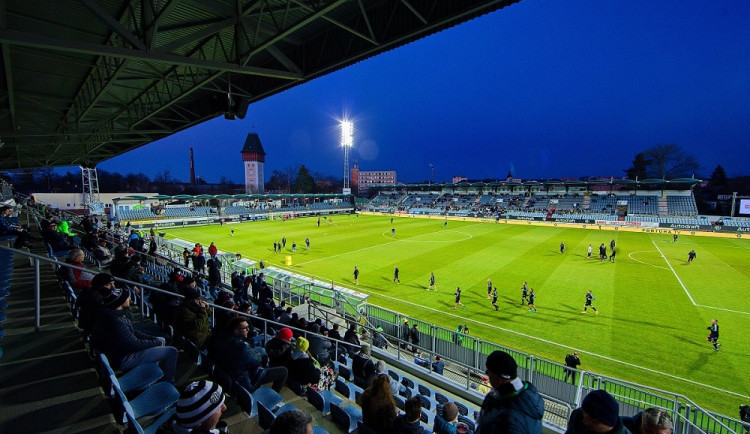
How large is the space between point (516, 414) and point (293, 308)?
1176 centimetres

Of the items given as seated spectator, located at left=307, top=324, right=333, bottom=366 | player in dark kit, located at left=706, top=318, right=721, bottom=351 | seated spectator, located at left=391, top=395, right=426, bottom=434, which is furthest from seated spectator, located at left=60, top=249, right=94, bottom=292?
player in dark kit, located at left=706, top=318, right=721, bottom=351

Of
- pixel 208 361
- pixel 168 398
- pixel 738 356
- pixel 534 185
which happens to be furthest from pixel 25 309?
pixel 534 185

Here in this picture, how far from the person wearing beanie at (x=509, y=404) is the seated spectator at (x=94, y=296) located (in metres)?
4.39

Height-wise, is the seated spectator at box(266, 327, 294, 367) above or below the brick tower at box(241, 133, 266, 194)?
below

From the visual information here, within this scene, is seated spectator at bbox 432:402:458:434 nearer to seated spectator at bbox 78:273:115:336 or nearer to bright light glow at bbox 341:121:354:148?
seated spectator at bbox 78:273:115:336

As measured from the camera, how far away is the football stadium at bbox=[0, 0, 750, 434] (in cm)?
350

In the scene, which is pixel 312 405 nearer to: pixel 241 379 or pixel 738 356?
pixel 241 379

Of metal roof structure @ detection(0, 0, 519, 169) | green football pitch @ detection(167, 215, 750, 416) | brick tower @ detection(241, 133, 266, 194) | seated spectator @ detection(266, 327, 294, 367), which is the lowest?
green football pitch @ detection(167, 215, 750, 416)

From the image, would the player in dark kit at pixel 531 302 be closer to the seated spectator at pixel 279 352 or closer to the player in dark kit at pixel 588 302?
the player in dark kit at pixel 588 302

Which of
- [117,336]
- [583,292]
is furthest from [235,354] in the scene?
[583,292]

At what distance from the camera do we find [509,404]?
231 cm

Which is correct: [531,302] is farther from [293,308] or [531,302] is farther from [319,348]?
[319,348]

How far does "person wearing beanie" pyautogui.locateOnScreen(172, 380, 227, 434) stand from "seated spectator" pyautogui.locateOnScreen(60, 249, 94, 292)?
4.38 m

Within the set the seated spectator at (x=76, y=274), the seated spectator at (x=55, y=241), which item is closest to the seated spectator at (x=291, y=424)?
the seated spectator at (x=76, y=274)
